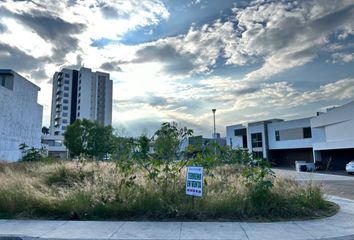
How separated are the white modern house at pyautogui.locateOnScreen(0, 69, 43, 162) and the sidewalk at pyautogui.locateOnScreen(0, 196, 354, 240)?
2953cm

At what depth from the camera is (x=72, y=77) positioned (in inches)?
4628

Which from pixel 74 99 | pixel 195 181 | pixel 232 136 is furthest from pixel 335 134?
pixel 74 99

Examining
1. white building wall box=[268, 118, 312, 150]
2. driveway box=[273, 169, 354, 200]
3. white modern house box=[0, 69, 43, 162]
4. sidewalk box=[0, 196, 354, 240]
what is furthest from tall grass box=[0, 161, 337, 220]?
white building wall box=[268, 118, 312, 150]

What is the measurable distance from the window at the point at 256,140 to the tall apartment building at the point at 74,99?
73.1m

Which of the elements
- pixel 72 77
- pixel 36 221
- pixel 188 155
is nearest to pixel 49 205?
pixel 36 221

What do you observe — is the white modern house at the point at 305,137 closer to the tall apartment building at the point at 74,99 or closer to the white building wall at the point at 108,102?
the tall apartment building at the point at 74,99

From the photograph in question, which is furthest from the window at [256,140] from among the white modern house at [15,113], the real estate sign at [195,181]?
the real estate sign at [195,181]

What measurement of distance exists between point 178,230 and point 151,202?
163 cm

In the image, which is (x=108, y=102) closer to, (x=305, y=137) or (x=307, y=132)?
(x=305, y=137)

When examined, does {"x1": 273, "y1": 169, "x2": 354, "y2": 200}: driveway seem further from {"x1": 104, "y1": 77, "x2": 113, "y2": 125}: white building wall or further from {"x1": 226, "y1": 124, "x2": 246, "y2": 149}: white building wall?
{"x1": 104, "y1": 77, "x2": 113, "y2": 125}: white building wall

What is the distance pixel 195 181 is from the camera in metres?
8.74

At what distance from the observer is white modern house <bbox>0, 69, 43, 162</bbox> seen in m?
36.4

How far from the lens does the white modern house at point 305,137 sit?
124 feet

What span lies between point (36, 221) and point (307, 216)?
24.5 feet
